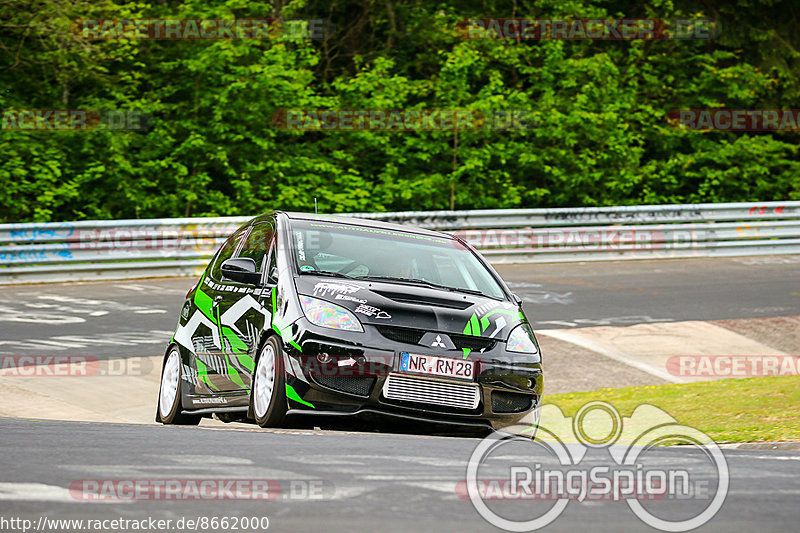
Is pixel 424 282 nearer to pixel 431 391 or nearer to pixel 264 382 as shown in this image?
pixel 431 391

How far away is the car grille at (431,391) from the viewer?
687 cm

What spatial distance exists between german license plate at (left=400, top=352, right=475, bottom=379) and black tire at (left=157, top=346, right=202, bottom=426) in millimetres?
2266

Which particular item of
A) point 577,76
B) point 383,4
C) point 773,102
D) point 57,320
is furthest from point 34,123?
point 773,102

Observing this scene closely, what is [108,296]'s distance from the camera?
1572 centimetres

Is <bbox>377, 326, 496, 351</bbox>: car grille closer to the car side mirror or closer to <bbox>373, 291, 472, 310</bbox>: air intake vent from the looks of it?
<bbox>373, 291, 472, 310</bbox>: air intake vent

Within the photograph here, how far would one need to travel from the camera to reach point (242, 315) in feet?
25.3

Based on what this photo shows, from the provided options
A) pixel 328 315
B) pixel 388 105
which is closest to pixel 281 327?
pixel 328 315

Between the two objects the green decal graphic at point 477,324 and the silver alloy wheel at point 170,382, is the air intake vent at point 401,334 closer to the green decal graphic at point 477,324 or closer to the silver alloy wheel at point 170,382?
the green decal graphic at point 477,324

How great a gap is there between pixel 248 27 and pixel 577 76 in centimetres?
734

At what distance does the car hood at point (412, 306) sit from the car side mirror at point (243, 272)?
16.5 inches

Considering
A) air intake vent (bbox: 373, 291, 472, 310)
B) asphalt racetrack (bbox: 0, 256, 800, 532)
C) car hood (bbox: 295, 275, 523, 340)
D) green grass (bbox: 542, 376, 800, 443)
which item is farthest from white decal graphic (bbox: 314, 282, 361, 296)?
green grass (bbox: 542, 376, 800, 443)

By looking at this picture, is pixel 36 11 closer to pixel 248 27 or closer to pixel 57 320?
pixel 248 27

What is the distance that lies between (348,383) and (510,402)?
107 centimetres

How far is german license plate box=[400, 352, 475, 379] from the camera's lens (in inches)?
271
